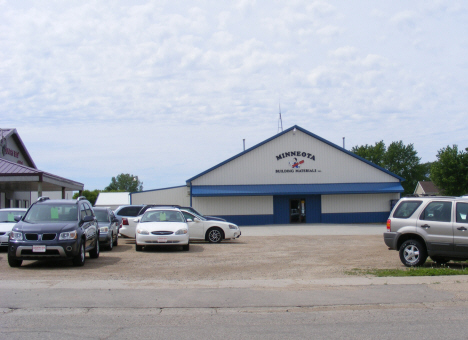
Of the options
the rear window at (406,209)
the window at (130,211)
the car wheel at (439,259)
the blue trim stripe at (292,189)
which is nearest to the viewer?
the rear window at (406,209)

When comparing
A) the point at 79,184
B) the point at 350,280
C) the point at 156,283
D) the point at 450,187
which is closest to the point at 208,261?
the point at 156,283

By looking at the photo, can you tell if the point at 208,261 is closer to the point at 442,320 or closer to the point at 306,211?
the point at 442,320

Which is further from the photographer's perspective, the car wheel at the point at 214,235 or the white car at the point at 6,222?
the car wheel at the point at 214,235

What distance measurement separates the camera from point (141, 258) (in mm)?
15234

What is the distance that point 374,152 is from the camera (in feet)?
315

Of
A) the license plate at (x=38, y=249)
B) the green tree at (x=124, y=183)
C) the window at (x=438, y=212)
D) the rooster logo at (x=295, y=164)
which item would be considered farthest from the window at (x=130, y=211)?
the green tree at (x=124, y=183)

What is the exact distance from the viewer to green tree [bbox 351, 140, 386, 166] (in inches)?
3745

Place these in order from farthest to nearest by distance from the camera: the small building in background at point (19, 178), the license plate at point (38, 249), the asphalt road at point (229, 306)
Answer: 1. the small building in background at point (19, 178)
2. the license plate at point (38, 249)
3. the asphalt road at point (229, 306)

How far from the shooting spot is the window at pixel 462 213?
1226 centimetres

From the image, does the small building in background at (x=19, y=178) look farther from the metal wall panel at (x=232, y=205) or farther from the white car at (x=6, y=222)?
the metal wall panel at (x=232, y=205)

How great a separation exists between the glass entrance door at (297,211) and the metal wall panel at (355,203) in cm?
173

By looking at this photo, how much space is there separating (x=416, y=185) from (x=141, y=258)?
87851 millimetres

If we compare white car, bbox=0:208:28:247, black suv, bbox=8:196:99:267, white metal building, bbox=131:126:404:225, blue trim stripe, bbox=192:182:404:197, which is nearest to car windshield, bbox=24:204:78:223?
black suv, bbox=8:196:99:267

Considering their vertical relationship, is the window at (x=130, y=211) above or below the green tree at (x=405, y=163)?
below
